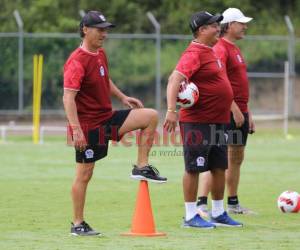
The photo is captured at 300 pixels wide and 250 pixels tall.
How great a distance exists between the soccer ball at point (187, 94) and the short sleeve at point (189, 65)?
3.7 inches

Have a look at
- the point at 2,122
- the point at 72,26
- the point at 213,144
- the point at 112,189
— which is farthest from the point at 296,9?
the point at 213,144

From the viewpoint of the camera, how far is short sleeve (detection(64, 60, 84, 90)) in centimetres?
908

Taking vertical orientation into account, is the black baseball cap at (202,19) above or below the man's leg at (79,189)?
above

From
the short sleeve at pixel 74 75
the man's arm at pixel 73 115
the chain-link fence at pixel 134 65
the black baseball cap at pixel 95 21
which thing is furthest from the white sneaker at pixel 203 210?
the chain-link fence at pixel 134 65

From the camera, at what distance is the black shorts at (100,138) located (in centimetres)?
927

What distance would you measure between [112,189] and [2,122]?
1453cm

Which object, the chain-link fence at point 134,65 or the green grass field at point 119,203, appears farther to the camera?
the chain-link fence at point 134,65

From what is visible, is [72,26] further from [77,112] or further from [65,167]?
[77,112]

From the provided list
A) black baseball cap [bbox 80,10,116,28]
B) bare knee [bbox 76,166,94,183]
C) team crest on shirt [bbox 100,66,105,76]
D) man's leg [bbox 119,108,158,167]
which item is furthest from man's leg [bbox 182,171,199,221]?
black baseball cap [bbox 80,10,116,28]

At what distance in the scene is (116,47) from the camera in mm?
28625

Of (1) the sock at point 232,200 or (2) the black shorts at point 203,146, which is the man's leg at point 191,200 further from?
(1) the sock at point 232,200

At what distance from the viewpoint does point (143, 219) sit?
30.4 feet

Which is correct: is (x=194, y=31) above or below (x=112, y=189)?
above

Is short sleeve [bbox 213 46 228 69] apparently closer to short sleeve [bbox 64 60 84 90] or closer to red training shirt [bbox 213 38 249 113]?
red training shirt [bbox 213 38 249 113]
